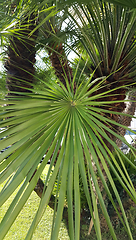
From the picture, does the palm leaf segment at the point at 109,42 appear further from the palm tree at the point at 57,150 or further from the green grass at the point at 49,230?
the green grass at the point at 49,230

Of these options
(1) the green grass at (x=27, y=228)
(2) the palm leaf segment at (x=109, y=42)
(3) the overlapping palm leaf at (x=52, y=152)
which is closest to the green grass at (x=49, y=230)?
(1) the green grass at (x=27, y=228)

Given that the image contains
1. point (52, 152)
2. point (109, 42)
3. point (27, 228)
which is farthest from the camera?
point (27, 228)

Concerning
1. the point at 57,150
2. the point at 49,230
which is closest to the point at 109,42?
the point at 57,150

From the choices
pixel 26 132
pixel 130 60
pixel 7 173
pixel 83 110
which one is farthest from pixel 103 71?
pixel 7 173

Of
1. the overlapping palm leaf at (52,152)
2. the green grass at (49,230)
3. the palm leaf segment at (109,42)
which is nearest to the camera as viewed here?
the overlapping palm leaf at (52,152)

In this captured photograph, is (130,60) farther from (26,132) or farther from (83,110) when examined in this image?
(26,132)

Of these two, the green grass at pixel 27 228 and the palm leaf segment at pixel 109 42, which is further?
the green grass at pixel 27 228

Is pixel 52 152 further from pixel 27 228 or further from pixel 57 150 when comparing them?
pixel 27 228

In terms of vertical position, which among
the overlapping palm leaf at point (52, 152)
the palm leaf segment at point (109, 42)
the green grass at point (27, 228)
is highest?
the palm leaf segment at point (109, 42)

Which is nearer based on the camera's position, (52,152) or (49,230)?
(52,152)

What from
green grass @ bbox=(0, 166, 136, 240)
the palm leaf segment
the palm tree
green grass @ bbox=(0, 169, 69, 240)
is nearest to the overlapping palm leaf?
the palm tree

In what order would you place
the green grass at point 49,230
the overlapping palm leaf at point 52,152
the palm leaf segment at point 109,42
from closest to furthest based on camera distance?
1. the overlapping palm leaf at point 52,152
2. the palm leaf segment at point 109,42
3. the green grass at point 49,230

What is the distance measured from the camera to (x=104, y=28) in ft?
3.37

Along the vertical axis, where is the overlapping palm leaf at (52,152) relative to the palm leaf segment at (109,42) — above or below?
below
